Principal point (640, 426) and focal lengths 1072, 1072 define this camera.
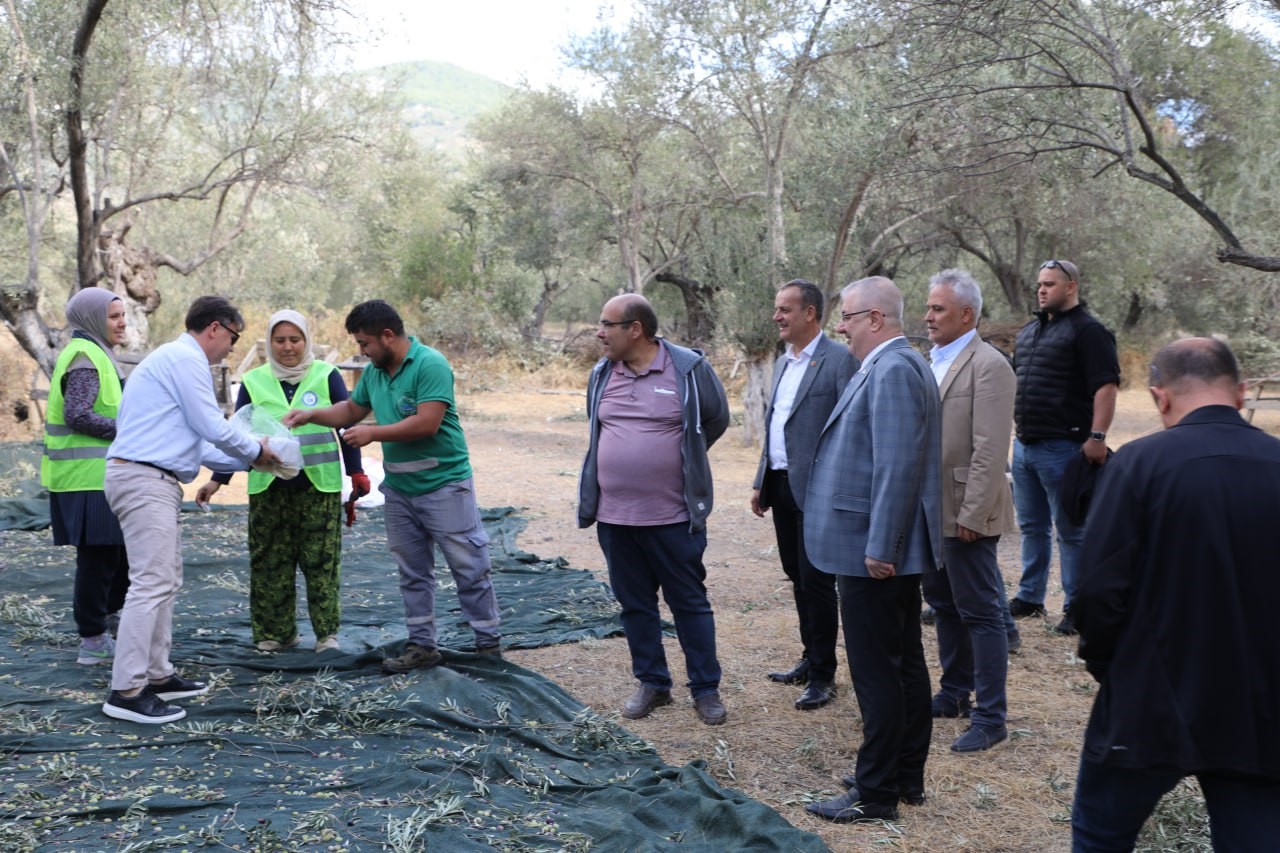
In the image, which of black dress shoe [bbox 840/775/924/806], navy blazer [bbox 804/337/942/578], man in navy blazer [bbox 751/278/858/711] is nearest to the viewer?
navy blazer [bbox 804/337/942/578]

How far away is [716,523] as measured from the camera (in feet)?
33.6

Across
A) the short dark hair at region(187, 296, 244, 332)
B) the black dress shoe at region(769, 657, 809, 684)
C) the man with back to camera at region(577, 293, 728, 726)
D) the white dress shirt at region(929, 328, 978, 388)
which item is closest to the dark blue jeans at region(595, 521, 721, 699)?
the man with back to camera at region(577, 293, 728, 726)

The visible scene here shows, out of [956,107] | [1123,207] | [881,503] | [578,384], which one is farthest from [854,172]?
[578,384]

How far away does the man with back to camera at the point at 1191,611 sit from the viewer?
7.72 ft

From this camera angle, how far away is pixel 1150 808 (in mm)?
2521

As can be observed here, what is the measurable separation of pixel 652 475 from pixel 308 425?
6.06ft

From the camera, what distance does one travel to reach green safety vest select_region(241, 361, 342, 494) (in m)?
5.32

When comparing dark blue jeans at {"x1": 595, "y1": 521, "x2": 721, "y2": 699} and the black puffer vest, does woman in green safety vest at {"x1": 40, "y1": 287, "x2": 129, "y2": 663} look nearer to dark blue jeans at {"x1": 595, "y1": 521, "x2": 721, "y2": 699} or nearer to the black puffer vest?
dark blue jeans at {"x1": 595, "y1": 521, "x2": 721, "y2": 699}

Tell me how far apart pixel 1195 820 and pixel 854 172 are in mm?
9503

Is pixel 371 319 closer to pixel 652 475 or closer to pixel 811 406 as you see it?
pixel 652 475

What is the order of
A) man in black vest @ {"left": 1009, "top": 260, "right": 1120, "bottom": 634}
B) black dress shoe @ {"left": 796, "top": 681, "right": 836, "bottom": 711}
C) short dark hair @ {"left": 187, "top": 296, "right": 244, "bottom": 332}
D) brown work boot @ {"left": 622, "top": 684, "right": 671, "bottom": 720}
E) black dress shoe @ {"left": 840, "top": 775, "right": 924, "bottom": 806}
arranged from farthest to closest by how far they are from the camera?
man in black vest @ {"left": 1009, "top": 260, "right": 1120, "bottom": 634}, black dress shoe @ {"left": 796, "top": 681, "right": 836, "bottom": 711}, brown work boot @ {"left": 622, "top": 684, "right": 671, "bottom": 720}, short dark hair @ {"left": 187, "top": 296, "right": 244, "bottom": 332}, black dress shoe @ {"left": 840, "top": 775, "right": 924, "bottom": 806}

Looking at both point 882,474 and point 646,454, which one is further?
point 646,454

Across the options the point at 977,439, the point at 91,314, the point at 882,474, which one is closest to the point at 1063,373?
the point at 977,439

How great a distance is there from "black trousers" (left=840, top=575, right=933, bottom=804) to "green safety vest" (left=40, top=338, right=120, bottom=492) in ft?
11.8
